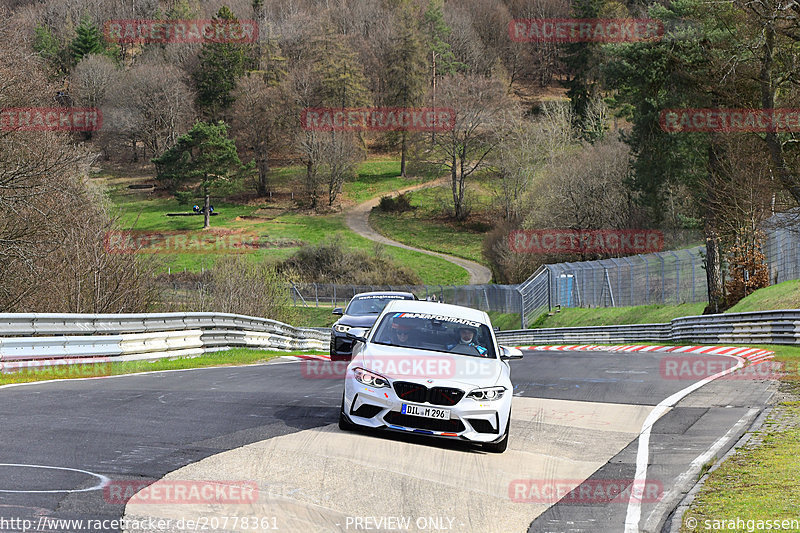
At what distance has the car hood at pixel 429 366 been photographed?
940 centimetres

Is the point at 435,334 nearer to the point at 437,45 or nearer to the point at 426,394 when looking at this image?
the point at 426,394

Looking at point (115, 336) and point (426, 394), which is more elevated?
point (426, 394)

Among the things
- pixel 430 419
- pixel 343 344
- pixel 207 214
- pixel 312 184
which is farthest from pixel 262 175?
pixel 430 419

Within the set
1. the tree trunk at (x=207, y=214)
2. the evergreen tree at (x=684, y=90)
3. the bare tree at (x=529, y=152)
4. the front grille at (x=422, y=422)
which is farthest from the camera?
the tree trunk at (x=207, y=214)

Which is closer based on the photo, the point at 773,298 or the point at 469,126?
the point at 773,298

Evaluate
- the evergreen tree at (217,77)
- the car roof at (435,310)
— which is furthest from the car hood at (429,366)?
the evergreen tree at (217,77)

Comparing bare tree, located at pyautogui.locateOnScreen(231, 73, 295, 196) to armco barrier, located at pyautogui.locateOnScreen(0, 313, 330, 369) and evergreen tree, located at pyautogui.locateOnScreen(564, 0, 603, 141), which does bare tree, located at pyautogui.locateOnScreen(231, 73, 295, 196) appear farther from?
armco barrier, located at pyautogui.locateOnScreen(0, 313, 330, 369)

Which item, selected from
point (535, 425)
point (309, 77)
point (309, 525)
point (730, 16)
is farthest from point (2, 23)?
point (309, 77)

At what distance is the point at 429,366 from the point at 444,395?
572mm

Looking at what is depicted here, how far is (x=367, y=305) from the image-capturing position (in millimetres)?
20969

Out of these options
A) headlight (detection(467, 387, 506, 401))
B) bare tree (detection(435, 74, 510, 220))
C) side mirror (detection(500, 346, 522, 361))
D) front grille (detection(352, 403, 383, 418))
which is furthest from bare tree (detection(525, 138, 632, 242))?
front grille (detection(352, 403, 383, 418))

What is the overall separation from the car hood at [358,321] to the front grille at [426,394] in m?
10.3

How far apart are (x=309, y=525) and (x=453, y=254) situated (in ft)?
268

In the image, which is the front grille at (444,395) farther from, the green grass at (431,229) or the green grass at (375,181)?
the green grass at (375,181)
